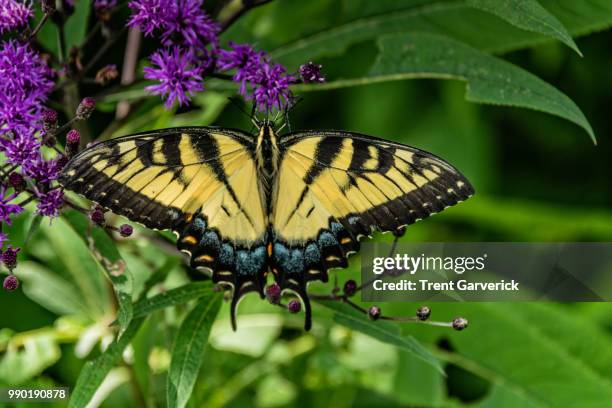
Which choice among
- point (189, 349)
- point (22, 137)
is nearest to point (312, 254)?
point (189, 349)

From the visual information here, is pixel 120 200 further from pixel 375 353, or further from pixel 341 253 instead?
pixel 375 353

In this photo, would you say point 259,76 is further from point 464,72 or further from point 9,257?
point 9,257

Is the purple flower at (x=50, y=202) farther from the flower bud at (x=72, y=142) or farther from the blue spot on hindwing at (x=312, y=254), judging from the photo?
the blue spot on hindwing at (x=312, y=254)

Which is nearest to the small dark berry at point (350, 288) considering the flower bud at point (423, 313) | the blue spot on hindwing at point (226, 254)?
the flower bud at point (423, 313)

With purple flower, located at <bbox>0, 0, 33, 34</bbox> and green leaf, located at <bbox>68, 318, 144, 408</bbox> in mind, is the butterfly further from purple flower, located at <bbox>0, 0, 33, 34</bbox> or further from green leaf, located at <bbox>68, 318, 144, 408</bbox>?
purple flower, located at <bbox>0, 0, 33, 34</bbox>

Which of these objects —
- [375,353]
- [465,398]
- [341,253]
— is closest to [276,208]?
[341,253]

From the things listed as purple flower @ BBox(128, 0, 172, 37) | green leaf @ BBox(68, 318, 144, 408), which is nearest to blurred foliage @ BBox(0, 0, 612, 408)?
green leaf @ BBox(68, 318, 144, 408)
